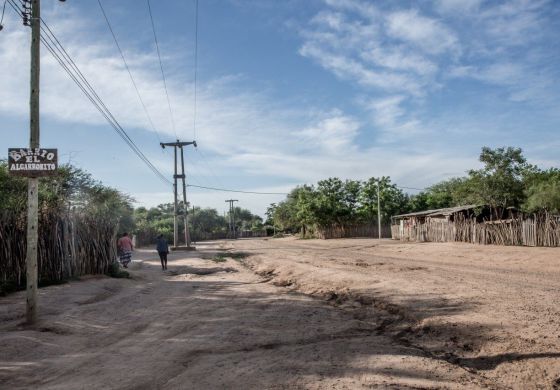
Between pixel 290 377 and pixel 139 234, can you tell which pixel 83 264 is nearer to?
pixel 290 377

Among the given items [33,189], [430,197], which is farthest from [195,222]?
[33,189]

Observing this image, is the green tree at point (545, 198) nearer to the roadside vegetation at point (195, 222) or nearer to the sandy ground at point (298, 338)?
the sandy ground at point (298, 338)

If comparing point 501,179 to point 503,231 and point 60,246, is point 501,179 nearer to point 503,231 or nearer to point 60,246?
point 503,231

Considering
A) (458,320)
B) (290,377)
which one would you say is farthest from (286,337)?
(458,320)

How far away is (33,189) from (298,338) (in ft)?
17.1

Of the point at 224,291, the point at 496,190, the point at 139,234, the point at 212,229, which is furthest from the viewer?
the point at 212,229

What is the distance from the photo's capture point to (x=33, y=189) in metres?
7.82

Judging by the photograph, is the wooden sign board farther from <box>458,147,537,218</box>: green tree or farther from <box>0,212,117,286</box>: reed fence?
<box>458,147,537,218</box>: green tree

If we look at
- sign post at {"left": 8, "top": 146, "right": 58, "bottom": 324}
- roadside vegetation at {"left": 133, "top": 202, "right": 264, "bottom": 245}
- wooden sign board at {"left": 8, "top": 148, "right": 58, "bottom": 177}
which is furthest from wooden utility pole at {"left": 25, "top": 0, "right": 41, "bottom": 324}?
roadside vegetation at {"left": 133, "top": 202, "right": 264, "bottom": 245}

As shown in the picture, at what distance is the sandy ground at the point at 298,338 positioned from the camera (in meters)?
4.72

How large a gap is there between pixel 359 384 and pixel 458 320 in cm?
289

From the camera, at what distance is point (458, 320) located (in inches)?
261

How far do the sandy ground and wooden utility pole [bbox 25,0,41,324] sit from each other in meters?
0.49

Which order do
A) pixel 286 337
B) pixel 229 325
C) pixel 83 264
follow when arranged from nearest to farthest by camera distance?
pixel 286 337, pixel 229 325, pixel 83 264
